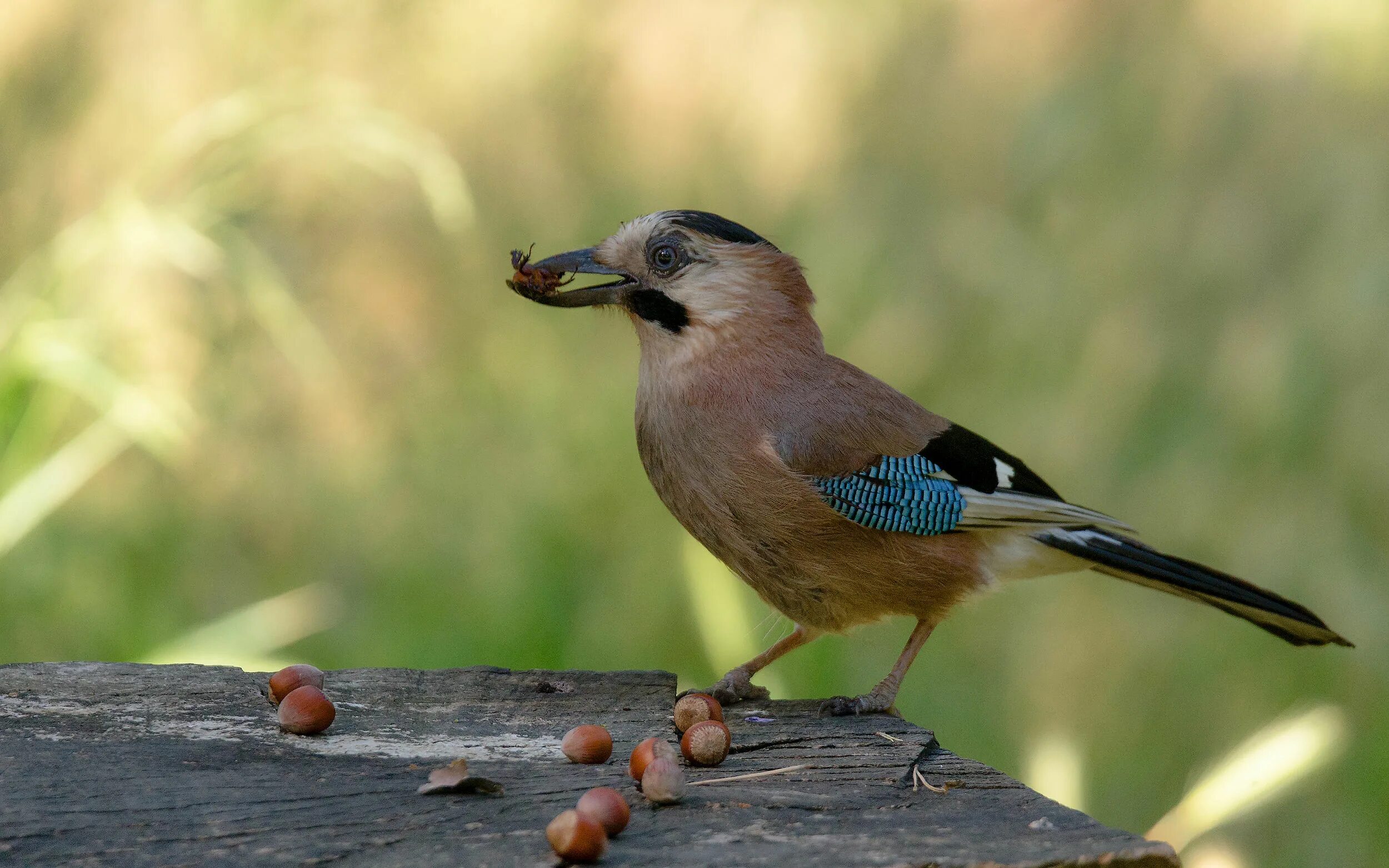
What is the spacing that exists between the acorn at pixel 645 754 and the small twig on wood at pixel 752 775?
0.06 metres

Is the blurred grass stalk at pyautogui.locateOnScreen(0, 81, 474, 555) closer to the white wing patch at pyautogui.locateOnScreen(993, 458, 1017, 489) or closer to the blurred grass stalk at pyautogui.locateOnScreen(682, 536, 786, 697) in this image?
the blurred grass stalk at pyautogui.locateOnScreen(682, 536, 786, 697)

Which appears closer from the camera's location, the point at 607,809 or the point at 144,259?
the point at 607,809

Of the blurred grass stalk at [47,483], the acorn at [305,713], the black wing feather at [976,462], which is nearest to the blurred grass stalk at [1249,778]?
the black wing feather at [976,462]

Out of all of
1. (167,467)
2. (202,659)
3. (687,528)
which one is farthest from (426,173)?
(167,467)

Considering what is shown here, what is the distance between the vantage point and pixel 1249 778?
3096mm

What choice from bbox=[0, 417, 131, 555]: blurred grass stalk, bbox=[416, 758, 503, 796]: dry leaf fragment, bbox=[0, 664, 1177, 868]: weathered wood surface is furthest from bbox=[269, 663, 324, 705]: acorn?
bbox=[0, 417, 131, 555]: blurred grass stalk

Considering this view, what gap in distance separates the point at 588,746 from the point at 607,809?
41cm

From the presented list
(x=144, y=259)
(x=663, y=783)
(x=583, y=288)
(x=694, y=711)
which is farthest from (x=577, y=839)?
(x=144, y=259)

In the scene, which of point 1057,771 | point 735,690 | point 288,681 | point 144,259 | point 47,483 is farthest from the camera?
point 144,259

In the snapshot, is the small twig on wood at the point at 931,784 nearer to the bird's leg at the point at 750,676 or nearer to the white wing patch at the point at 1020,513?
the bird's leg at the point at 750,676

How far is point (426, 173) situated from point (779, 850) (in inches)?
79.8

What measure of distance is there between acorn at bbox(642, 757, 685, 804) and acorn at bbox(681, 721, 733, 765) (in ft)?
0.65

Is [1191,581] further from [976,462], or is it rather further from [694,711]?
[694,711]

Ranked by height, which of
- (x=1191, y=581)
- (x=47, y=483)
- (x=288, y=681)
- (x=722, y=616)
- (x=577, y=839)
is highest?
(x=47, y=483)
